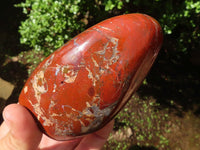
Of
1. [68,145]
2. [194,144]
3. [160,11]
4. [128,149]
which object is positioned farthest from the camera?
[194,144]

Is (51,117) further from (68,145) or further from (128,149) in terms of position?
(128,149)

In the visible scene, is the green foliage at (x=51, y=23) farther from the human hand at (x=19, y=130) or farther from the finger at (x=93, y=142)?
the human hand at (x=19, y=130)

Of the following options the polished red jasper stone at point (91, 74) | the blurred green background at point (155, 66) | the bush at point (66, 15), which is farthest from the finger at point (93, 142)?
the bush at point (66, 15)

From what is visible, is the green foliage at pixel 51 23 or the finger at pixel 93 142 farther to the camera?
the green foliage at pixel 51 23

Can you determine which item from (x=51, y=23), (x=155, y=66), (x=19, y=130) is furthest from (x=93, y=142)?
(x=155, y=66)

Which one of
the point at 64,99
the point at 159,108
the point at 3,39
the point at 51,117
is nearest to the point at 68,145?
the point at 51,117
